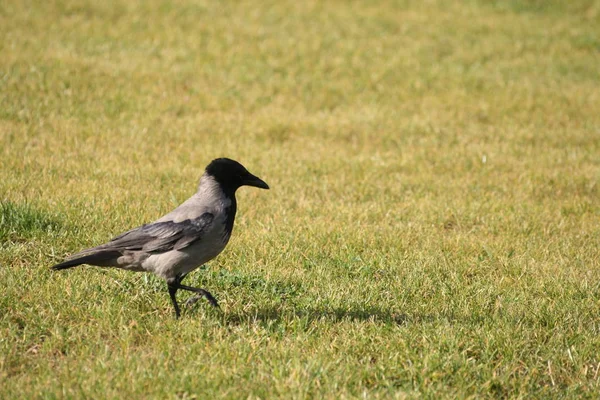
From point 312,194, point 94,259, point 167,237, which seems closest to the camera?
point 94,259

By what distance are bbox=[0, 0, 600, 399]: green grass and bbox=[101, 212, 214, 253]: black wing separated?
52 centimetres

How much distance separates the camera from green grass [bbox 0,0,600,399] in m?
4.86

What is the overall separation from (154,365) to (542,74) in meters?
12.8

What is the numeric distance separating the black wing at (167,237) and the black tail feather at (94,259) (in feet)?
0.17

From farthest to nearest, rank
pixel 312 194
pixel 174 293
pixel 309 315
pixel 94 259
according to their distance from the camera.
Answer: pixel 312 194
pixel 309 315
pixel 174 293
pixel 94 259

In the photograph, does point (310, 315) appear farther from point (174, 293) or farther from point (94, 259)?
point (94, 259)

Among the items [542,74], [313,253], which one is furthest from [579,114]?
[313,253]

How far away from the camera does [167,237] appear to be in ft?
17.5

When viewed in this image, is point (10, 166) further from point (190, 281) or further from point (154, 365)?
point (154, 365)

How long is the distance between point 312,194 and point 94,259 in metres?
4.23

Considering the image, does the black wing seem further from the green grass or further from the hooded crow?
the green grass

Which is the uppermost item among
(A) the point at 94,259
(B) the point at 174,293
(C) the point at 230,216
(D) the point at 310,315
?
(C) the point at 230,216

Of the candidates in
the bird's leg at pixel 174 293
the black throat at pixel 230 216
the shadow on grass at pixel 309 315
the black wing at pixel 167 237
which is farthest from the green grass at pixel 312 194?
the black throat at pixel 230 216

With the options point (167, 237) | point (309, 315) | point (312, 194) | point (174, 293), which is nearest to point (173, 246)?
point (167, 237)
